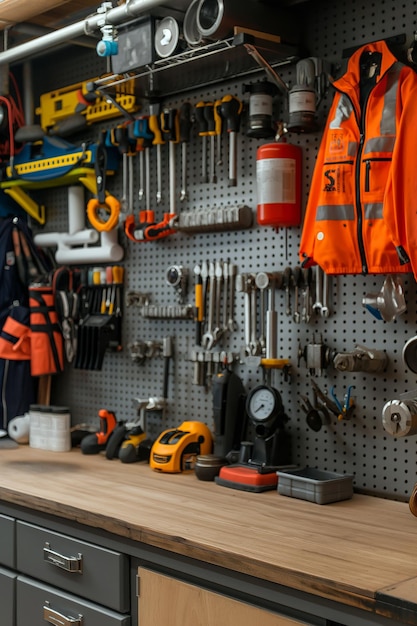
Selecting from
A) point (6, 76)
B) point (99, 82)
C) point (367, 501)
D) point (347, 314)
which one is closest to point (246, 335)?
point (347, 314)

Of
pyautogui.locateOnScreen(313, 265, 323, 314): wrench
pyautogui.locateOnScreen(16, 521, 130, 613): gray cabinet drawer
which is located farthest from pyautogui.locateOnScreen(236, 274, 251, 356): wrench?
pyautogui.locateOnScreen(16, 521, 130, 613): gray cabinet drawer

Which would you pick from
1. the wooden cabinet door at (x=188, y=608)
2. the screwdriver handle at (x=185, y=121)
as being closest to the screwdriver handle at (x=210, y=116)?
the screwdriver handle at (x=185, y=121)

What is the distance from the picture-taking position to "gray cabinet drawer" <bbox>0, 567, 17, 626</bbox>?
244cm

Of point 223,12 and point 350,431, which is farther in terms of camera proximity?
point 350,431

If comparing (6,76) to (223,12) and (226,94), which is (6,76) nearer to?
(226,94)

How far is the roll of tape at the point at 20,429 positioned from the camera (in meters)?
3.28

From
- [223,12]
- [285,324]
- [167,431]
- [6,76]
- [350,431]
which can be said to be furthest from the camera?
[6,76]

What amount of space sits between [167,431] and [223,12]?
52.2 inches

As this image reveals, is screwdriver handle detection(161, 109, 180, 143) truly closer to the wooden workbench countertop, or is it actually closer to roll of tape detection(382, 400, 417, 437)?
the wooden workbench countertop

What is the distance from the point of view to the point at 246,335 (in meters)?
2.70

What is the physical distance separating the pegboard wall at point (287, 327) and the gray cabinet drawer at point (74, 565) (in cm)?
71

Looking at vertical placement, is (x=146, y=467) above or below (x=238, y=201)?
below

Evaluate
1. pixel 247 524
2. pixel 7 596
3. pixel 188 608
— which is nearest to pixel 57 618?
pixel 7 596

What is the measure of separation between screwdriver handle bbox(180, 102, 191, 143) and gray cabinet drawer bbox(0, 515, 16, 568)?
1387 mm
